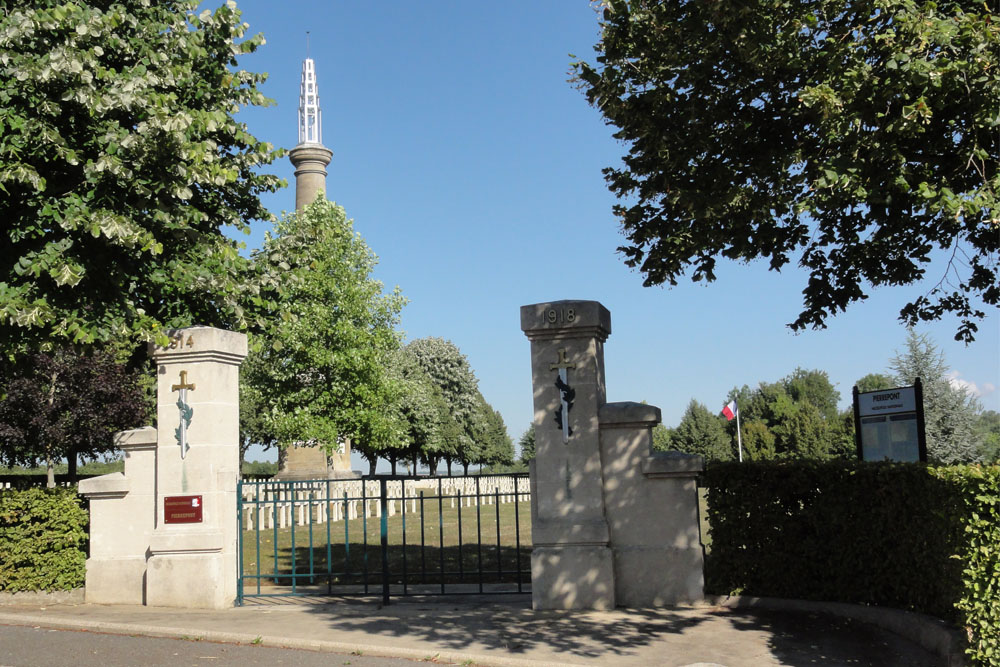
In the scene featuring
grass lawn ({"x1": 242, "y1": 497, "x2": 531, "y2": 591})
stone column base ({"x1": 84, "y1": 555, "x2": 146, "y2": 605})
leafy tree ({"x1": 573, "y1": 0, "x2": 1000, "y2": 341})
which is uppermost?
leafy tree ({"x1": 573, "y1": 0, "x2": 1000, "y2": 341})

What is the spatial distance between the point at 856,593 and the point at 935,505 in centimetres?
198

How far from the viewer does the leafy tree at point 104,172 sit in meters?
8.73

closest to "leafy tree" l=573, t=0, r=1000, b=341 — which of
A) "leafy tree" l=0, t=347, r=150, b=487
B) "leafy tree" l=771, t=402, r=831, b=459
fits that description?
"leafy tree" l=0, t=347, r=150, b=487

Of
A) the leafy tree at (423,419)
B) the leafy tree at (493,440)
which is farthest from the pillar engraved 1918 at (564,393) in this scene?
the leafy tree at (493,440)

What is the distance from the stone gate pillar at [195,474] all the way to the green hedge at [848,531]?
5611 mm

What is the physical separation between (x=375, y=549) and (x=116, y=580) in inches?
282

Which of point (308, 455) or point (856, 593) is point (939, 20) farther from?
point (308, 455)

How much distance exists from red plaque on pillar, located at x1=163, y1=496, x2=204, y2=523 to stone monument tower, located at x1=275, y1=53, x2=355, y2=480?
68.6 feet

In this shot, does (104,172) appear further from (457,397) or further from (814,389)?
(814,389)

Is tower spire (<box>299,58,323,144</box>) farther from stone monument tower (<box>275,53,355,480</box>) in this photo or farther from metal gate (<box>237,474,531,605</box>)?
metal gate (<box>237,474,531,605</box>)

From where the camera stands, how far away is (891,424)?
9727mm

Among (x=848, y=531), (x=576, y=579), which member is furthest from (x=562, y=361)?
(x=848, y=531)

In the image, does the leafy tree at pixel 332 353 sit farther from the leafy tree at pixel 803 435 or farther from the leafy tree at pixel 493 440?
the leafy tree at pixel 803 435

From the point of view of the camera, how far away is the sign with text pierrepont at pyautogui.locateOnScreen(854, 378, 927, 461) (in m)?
9.34
